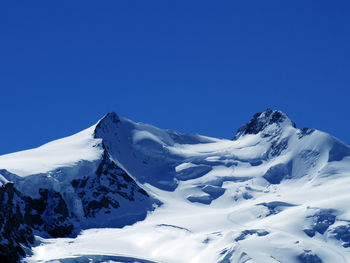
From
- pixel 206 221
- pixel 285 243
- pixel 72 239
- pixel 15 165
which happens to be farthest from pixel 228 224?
pixel 15 165

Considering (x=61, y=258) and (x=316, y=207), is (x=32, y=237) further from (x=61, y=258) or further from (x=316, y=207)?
(x=316, y=207)

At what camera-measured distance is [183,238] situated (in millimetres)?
185750

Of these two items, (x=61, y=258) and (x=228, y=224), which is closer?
(x=61, y=258)

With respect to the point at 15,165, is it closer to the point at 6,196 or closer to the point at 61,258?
the point at 6,196

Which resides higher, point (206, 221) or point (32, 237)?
point (206, 221)

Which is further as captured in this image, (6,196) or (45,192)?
(45,192)

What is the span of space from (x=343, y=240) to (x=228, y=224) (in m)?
26.9

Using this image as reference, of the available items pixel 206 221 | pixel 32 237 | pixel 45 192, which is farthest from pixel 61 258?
pixel 206 221

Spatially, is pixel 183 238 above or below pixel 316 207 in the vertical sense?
below

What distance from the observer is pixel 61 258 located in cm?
16425

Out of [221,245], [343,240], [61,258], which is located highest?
[343,240]

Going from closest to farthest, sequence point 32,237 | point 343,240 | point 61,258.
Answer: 1. point 61,258
2. point 32,237
3. point 343,240

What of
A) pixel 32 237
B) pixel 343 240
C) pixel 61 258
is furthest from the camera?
pixel 343 240

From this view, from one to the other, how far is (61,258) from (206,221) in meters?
46.4
